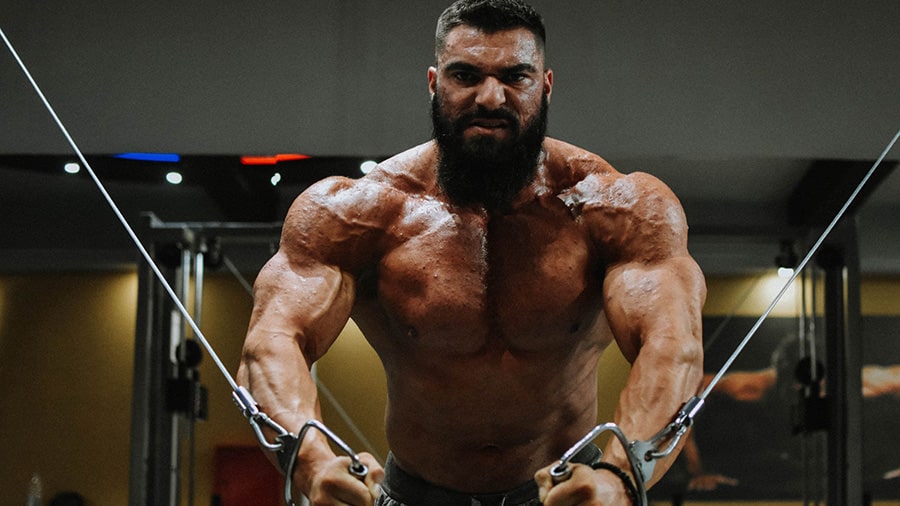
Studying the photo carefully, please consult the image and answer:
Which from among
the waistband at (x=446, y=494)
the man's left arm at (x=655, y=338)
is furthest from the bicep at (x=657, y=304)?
the waistband at (x=446, y=494)

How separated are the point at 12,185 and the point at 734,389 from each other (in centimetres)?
164

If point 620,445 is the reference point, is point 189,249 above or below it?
above

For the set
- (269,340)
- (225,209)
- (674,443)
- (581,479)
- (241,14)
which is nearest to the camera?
(581,479)

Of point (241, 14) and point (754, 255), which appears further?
point (754, 255)

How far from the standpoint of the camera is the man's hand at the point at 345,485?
111cm

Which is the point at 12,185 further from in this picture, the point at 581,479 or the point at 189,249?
the point at 581,479

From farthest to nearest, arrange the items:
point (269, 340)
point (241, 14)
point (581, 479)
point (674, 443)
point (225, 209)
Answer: point (225, 209) < point (241, 14) < point (269, 340) < point (674, 443) < point (581, 479)

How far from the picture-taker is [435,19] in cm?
251

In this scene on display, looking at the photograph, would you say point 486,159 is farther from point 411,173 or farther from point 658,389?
point 658,389

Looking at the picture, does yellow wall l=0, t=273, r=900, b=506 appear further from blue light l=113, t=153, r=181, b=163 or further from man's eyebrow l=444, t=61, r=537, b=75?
man's eyebrow l=444, t=61, r=537, b=75

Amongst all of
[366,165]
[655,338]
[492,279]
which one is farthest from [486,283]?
[366,165]

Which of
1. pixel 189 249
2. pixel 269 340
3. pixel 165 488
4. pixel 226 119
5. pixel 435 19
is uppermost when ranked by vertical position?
pixel 435 19

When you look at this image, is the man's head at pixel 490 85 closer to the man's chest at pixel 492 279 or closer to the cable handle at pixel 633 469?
the man's chest at pixel 492 279

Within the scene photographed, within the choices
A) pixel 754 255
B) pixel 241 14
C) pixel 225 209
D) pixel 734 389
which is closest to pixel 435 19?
pixel 241 14
